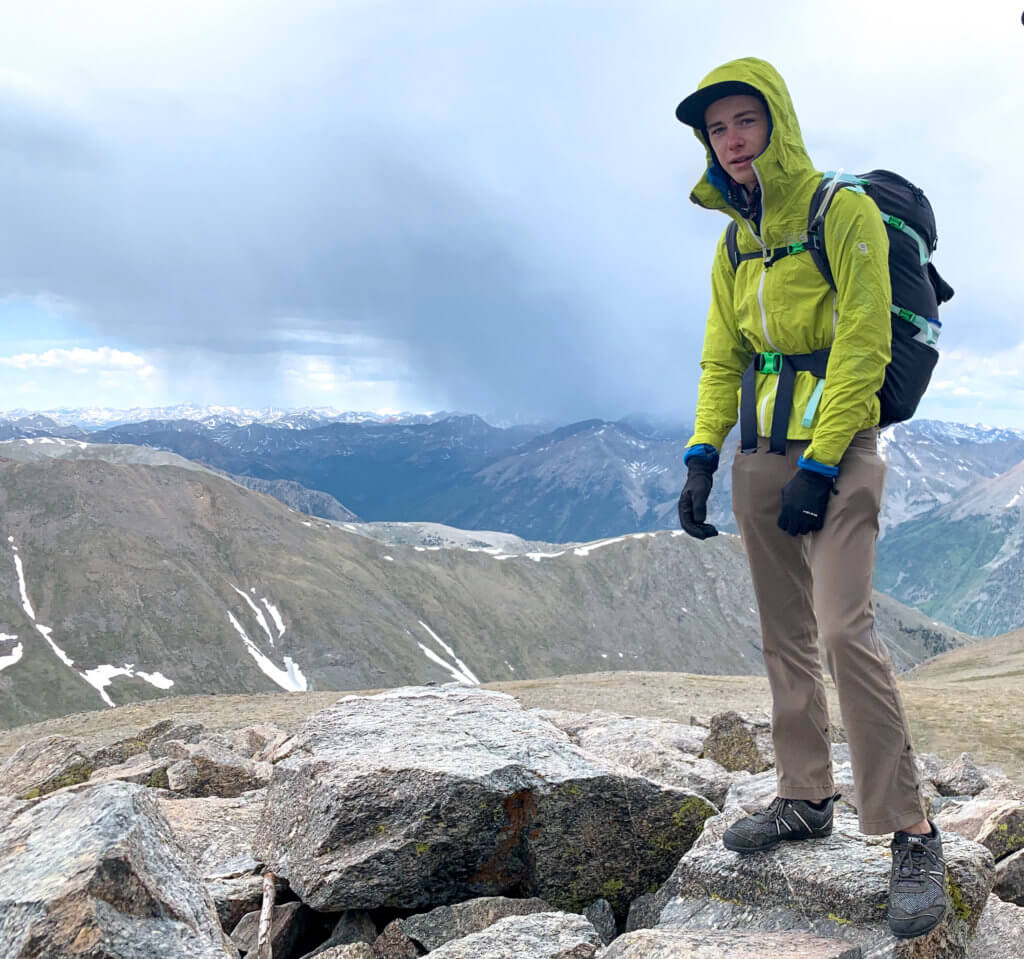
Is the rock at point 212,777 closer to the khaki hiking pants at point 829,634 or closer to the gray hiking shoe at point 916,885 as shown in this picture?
the khaki hiking pants at point 829,634

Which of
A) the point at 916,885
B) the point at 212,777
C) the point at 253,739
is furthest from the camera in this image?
the point at 253,739

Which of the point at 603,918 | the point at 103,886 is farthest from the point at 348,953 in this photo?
the point at 103,886

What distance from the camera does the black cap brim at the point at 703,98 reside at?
19.2 feet

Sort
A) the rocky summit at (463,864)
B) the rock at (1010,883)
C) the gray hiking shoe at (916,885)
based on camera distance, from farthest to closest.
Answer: the rock at (1010,883), the gray hiking shoe at (916,885), the rocky summit at (463,864)

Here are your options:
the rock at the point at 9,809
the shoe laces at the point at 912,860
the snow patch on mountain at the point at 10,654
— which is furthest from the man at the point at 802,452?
the snow patch on mountain at the point at 10,654

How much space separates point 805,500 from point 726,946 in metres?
3.11

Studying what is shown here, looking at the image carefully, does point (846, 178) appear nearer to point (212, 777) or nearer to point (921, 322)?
point (921, 322)

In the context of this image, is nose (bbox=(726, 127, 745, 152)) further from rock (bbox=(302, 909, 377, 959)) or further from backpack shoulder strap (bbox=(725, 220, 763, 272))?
rock (bbox=(302, 909, 377, 959))

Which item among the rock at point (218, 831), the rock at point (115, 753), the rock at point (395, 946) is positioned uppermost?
the rock at point (395, 946)

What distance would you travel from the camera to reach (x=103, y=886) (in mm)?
4359

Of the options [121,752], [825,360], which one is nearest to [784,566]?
[825,360]

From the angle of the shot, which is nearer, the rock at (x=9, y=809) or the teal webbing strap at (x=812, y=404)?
the teal webbing strap at (x=812, y=404)

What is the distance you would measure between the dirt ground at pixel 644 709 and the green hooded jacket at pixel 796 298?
21.9 m

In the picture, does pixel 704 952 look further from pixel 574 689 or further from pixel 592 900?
pixel 574 689
